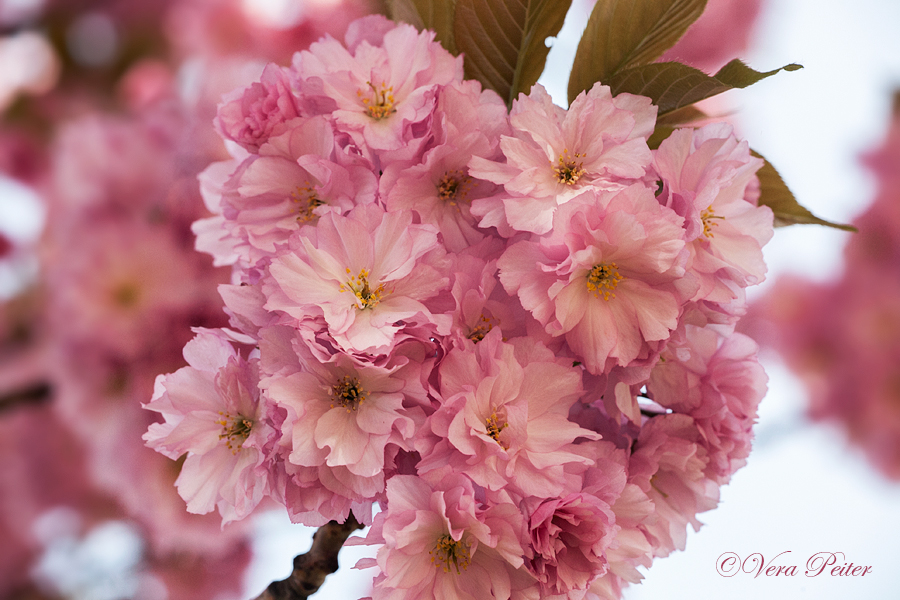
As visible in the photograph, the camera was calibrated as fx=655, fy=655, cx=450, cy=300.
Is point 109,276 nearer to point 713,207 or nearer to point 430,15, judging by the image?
point 430,15

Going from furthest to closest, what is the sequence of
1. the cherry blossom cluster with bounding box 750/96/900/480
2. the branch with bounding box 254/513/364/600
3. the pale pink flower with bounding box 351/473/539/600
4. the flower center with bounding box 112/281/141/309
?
the cherry blossom cluster with bounding box 750/96/900/480 → the flower center with bounding box 112/281/141/309 → the branch with bounding box 254/513/364/600 → the pale pink flower with bounding box 351/473/539/600

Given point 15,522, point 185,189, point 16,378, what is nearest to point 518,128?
point 185,189

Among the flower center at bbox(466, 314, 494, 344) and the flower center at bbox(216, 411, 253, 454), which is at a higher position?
the flower center at bbox(466, 314, 494, 344)

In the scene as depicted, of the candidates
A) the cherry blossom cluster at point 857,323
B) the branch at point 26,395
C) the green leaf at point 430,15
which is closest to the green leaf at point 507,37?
the green leaf at point 430,15

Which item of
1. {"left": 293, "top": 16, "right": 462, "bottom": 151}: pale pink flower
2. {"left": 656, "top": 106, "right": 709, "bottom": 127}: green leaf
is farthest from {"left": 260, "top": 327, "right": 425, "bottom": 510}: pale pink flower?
{"left": 656, "top": 106, "right": 709, "bottom": 127}: green leaf

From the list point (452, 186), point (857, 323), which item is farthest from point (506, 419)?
point (857, 323)

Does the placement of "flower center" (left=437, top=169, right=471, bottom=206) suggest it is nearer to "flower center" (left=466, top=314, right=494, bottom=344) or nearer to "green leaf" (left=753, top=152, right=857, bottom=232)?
"flower center" (left=466, top=314, right=494, bottom=344)

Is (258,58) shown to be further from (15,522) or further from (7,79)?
(15,522)
